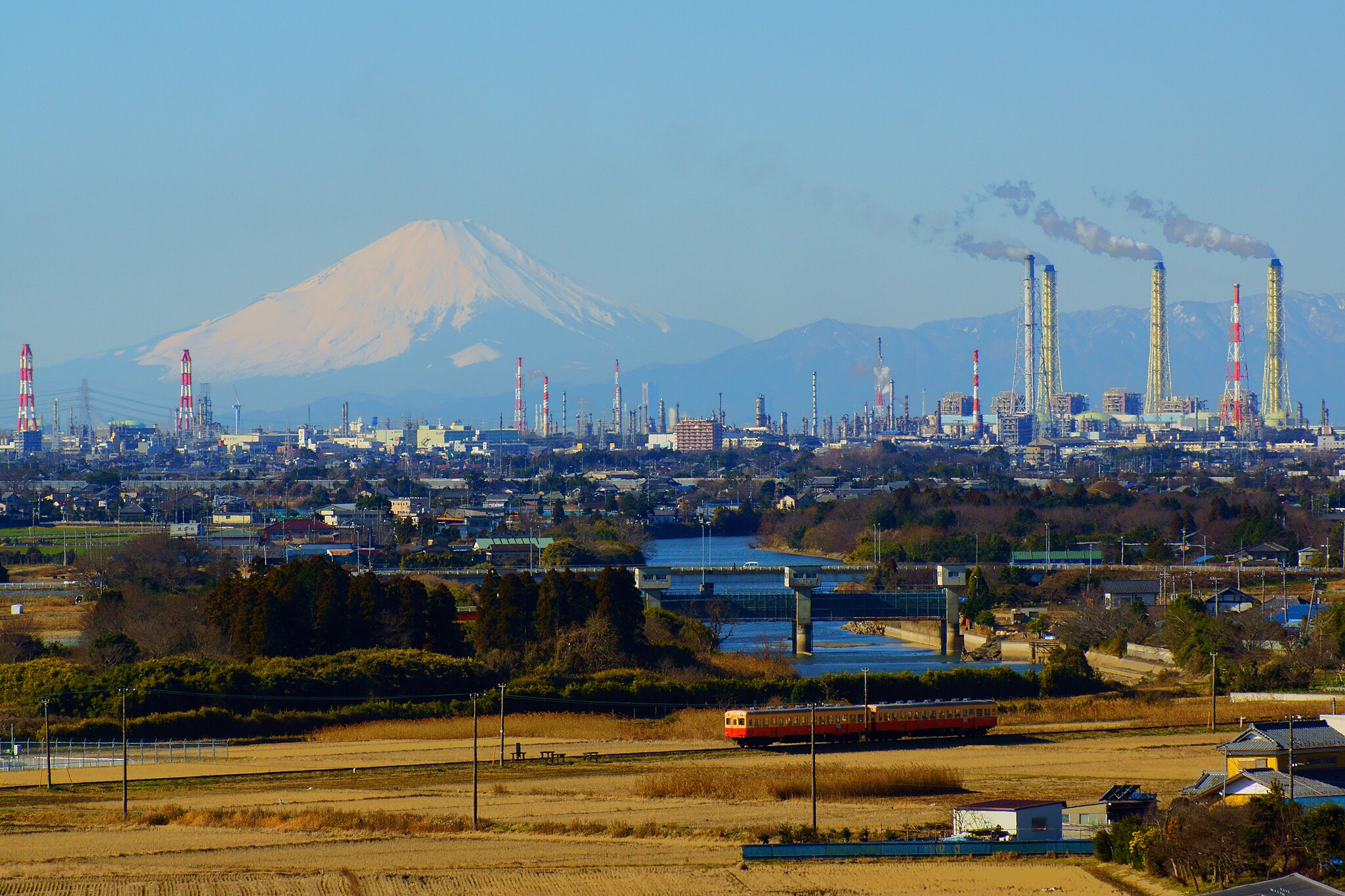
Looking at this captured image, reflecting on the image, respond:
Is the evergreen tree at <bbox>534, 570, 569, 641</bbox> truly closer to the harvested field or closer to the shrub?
the harvested field

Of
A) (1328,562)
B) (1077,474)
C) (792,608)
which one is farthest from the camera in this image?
(1077,474)

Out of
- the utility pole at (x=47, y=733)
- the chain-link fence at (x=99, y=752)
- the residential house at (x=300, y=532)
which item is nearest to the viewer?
the utility pole at (x=47, y=733)

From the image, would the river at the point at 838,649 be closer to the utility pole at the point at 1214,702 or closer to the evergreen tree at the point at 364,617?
the utility pole at the point at 1214,702

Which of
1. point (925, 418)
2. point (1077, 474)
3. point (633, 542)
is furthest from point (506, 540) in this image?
point (925, 418)

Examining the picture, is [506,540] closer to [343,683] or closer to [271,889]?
[343,683]

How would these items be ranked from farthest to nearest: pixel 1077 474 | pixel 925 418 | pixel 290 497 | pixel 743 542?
1. pixel 925 418
2. pixel 1077 474
3. pixel 290 497
4. pixel 743 542

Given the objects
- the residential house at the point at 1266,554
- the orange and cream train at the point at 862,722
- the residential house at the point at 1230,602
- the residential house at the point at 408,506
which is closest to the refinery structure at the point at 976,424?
the residential house at the point at 408,506

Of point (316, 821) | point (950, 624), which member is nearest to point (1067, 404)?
point (950, 624)

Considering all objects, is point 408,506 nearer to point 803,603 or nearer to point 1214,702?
point 803,603
